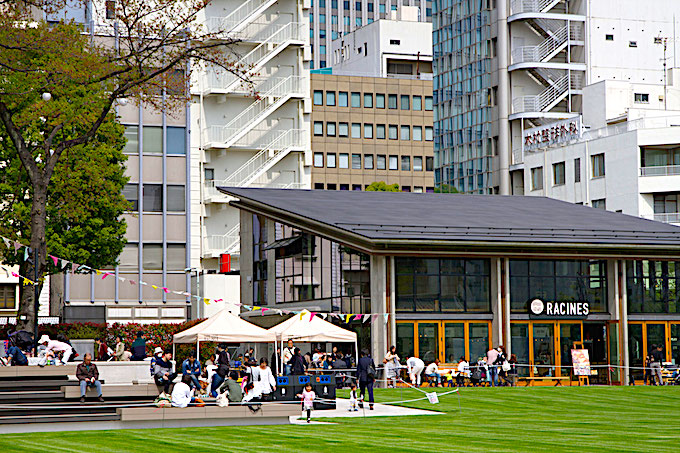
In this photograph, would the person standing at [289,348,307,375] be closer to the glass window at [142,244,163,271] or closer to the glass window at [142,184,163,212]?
the glass window at [142,244,163,271]

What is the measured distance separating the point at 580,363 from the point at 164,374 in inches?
778

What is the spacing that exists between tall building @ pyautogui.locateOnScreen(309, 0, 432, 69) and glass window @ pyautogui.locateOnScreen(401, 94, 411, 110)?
48.3 metres

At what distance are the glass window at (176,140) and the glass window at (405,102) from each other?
36.9 meters

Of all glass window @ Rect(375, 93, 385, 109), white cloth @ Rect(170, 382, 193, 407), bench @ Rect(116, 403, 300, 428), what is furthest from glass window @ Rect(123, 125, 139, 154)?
white cloth @ Rect(170, 382, 193, 407)

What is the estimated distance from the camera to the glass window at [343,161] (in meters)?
106

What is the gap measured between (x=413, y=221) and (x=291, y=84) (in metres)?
46.3

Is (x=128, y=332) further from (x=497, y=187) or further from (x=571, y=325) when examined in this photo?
(x=497, y=187)

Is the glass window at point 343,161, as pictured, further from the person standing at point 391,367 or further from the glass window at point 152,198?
the person standing at point 391,367

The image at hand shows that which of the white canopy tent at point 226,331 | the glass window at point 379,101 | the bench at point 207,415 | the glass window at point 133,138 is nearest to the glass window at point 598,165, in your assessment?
the glass window at point 379,101

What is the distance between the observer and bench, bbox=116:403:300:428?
26469mm

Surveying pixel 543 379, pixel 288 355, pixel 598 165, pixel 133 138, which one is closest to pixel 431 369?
pixel 288 355

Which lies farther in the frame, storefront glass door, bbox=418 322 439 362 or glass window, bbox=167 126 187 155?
glass window, bbox=167 126 187 155

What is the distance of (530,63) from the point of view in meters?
110

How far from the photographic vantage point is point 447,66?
406 feet
